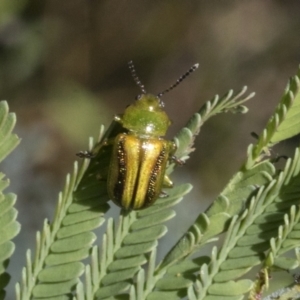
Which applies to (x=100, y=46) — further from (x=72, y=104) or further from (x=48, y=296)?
(x=48, y=296)

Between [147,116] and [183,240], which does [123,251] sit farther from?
[147,116]

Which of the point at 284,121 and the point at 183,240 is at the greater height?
the point at 284,121

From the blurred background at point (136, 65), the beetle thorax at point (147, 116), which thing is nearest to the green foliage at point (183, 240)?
the beetle thorax at point (147, 116)

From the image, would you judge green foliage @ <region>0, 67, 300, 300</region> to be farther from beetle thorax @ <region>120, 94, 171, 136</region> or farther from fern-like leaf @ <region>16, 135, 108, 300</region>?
beetle thorax @ <region>120, 94, 171, 136</region>

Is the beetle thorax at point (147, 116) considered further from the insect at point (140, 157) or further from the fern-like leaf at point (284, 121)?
the fern-like leaf at point (284, 121)

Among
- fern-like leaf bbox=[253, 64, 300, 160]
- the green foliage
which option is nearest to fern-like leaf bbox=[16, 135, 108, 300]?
the green foliage

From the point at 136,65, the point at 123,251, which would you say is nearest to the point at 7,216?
the point at 123,251

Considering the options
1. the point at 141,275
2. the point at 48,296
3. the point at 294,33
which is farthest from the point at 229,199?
the point at 294,33
